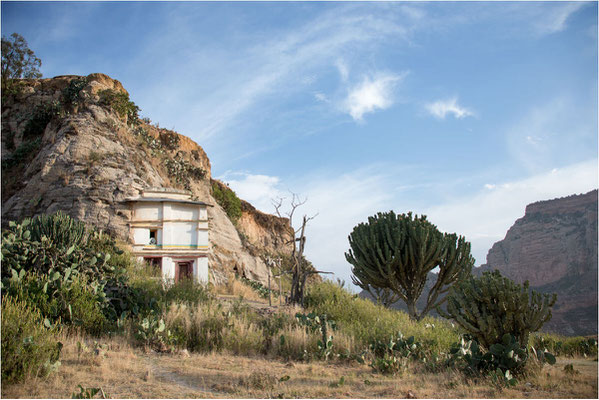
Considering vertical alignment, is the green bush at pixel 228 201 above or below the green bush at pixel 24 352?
above

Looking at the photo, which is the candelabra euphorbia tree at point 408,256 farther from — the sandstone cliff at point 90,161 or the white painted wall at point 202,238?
the sandstone cliff at point 90,161

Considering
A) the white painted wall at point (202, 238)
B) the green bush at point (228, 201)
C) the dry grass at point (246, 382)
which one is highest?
the green bush at point (228, 201)

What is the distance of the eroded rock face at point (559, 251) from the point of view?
2793 inches

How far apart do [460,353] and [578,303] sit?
243 feet

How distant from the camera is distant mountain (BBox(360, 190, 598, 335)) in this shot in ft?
231

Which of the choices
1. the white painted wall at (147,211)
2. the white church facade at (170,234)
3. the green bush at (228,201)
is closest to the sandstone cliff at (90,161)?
the white painted wall at (147,211)

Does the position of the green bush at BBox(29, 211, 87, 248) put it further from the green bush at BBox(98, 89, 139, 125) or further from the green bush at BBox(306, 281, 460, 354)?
the green bush at BBox(98, 89, 139, 125)

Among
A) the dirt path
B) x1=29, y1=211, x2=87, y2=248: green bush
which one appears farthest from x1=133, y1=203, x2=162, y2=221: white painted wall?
the dirt path

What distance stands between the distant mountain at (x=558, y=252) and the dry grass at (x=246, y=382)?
6333 cm

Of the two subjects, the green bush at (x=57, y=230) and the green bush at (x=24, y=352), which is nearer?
the green bush at (x=24, y=352)

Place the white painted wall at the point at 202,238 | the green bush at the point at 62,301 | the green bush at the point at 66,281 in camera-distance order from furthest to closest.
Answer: the white painted wall at the point at 202,238
the green bush at the point at 66,281
the green bush at the point at 62,301

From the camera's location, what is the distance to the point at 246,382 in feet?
22.2

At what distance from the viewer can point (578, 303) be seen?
6744cm

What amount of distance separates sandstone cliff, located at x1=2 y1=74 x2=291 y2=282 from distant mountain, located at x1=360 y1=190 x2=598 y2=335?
46133mm
